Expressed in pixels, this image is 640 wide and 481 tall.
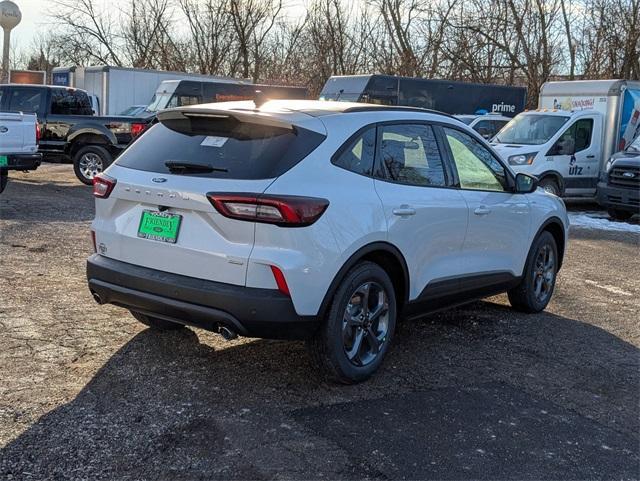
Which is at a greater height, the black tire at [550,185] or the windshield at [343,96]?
the windshield at [343,96]

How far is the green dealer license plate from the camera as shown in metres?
4.20

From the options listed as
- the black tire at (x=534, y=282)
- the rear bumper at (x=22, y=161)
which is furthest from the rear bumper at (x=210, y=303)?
the rear bumper at (x=22, y=161)

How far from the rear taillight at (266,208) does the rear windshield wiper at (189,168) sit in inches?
8.8

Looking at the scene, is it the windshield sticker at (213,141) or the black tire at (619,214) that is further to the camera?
the black tire at (619,214)

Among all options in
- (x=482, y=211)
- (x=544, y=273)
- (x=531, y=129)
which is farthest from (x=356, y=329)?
(x=531, y=129)

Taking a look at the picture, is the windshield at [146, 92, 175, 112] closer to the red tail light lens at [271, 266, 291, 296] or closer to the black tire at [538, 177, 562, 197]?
the black tire at [538, 177, 562, 197]

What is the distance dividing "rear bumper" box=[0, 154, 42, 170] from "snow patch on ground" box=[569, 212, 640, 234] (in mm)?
9235

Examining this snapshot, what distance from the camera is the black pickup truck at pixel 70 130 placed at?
15.2m

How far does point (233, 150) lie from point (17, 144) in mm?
9293

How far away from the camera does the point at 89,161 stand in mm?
15352

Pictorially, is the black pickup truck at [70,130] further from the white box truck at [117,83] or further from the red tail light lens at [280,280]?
the red tail light lens at [280,280]

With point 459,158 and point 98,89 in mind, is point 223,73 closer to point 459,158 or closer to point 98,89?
point 98,89

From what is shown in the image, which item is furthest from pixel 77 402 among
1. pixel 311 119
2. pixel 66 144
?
pixel 66 144

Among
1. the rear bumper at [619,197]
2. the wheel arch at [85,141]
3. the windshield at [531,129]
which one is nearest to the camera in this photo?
the rear bumper at [619,197]
